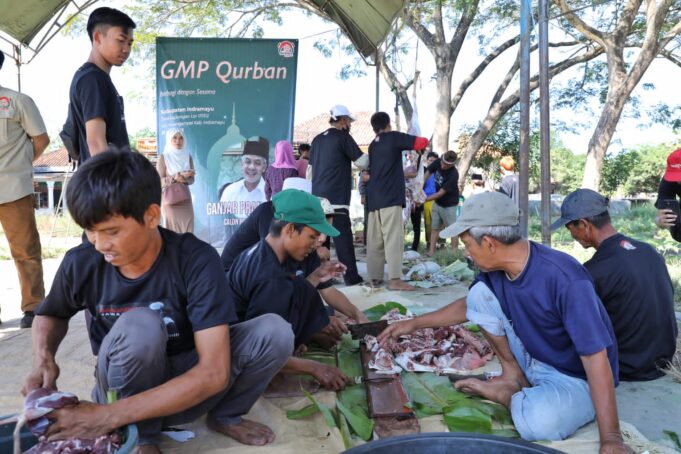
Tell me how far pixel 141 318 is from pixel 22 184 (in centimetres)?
272

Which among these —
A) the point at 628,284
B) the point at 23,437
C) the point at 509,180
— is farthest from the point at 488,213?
the point at 509,180

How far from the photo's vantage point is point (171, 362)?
6.72ft

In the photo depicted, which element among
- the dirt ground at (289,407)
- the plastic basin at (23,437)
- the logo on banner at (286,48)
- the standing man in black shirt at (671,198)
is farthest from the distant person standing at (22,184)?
the standing man in black shirt at (671,198)

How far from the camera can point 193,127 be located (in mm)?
7469

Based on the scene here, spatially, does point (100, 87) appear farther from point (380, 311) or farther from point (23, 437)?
point (380, 311)

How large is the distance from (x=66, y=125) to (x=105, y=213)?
1.81 m

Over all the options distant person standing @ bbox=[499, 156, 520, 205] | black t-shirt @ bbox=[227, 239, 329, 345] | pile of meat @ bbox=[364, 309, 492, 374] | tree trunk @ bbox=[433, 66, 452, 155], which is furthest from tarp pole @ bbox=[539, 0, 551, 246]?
tree trunk @ bbox=[433, 66, 452, 155]

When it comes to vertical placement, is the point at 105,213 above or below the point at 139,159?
below

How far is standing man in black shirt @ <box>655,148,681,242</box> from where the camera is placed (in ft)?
14.0

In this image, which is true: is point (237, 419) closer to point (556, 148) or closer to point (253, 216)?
point (253, 216)

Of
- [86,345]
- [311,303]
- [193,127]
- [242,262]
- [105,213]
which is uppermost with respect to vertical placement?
[193,127]

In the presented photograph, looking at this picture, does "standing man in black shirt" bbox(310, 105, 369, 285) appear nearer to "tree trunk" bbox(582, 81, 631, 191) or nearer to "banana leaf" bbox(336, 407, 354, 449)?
"banana leaf" bbox(336, 407, 354, 449)

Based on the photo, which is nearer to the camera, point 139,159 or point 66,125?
point 139,159

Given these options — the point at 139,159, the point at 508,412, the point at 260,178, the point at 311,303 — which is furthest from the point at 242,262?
the point at 260,178
